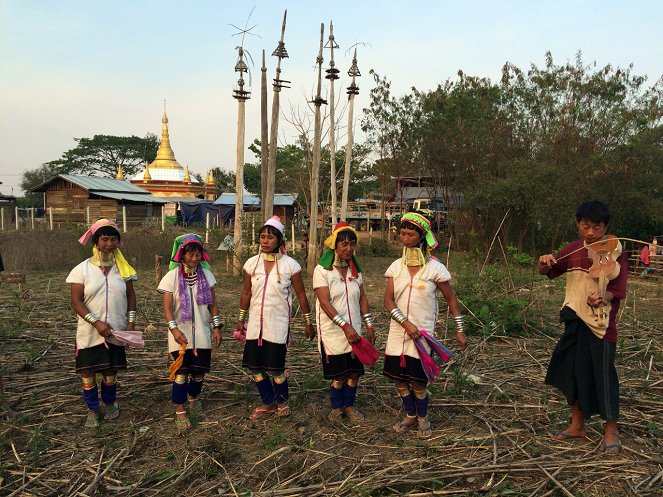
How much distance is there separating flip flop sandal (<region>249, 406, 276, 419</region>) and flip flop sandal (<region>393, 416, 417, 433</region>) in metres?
1.02

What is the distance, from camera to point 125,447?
368 centimetres

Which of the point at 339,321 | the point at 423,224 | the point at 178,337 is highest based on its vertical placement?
the point at 423,224

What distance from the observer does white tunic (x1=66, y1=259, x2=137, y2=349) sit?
4016 mm

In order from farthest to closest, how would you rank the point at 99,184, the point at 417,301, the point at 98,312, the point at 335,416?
the point at 99,184, the point at 335,416, the point at 98,312, the point at 417,301

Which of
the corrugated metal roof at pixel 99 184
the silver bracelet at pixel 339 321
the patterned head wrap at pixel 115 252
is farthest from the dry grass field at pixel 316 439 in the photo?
the corrugated metal roof at pixel 99 184

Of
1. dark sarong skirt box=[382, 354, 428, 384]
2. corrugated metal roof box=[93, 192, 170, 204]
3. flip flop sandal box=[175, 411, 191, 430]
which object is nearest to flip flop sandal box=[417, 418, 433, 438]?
dark sarong skirt box=[382, 354, 428, 384]

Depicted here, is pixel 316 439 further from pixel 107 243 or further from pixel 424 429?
pixel 107 243

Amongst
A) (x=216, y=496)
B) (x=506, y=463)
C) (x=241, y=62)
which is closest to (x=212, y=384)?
(x=216, y=496)

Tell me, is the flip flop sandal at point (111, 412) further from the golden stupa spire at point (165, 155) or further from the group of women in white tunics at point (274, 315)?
the golden stupa spire at point (165, 155)

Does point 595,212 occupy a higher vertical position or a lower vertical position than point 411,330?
higher

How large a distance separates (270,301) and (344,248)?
2.41 ft

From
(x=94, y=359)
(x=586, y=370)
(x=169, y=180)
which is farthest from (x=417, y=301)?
(x=169, y=180)

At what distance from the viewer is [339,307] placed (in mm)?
4000

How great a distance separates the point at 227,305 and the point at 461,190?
1617 cm
